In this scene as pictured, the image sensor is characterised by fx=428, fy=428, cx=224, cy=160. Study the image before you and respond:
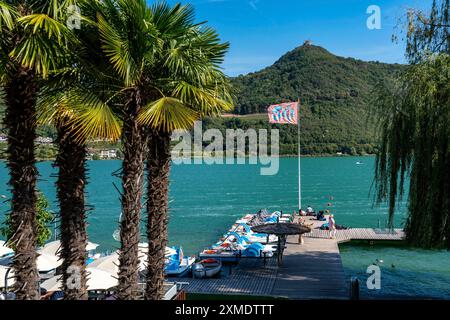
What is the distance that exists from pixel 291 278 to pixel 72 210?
12091mm

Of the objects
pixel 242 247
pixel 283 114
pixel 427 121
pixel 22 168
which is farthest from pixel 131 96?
pixel 283 114

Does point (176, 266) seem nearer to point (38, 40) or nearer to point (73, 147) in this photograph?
point (73, 147)

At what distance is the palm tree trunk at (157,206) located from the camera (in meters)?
6.83

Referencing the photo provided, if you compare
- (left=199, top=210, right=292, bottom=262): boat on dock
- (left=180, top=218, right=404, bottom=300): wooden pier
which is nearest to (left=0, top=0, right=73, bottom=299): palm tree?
(left=180, top=218, right=404, bottom=300): wooden pier

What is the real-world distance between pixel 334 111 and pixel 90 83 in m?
160

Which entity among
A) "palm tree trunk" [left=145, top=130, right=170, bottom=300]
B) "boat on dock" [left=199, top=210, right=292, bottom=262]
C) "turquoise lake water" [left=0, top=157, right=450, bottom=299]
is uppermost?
"palm tree trunk" [left=145, top=130, right=170, bottom=300]

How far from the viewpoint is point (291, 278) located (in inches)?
653

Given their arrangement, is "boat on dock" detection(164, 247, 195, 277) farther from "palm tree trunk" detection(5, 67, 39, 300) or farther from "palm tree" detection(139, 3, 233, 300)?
"palm tree trunk" detection(5, 67, 39, 300)

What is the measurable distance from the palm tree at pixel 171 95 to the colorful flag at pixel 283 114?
25745 millimetres

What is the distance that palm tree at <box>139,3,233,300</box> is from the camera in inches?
233

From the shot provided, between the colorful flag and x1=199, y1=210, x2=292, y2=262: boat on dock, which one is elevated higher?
the colorful flag

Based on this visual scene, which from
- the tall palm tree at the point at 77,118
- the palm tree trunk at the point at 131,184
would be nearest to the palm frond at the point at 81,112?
the tall palm tree at the point at 77,118

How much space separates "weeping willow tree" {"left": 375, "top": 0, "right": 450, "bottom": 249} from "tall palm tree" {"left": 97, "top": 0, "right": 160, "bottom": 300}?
8.17m
